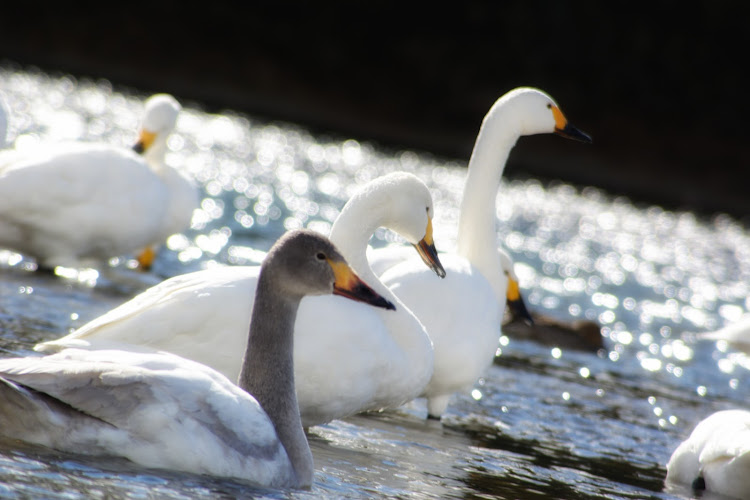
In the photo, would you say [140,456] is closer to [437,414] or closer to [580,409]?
[437,414]

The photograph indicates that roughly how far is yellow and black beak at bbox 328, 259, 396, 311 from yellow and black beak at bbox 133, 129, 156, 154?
761cm

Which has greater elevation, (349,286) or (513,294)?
(513,294)

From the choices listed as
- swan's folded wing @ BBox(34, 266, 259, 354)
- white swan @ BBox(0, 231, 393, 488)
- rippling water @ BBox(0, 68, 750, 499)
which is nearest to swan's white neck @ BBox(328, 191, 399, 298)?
swan's folded wing @ BBox(34, 266, 259, 354)

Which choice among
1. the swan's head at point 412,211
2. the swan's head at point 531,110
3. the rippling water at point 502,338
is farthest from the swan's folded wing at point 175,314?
the swan's head at point 531,110

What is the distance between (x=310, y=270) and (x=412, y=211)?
1.71 m

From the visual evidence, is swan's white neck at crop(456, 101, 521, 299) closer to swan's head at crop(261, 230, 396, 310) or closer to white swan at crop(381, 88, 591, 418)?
white swan at crop(381, 88, 591, 418)

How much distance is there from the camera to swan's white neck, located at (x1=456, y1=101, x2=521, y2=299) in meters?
8.29

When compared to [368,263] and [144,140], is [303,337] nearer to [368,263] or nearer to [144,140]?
[368,263]

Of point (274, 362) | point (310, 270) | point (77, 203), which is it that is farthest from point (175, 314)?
point (77, 203)

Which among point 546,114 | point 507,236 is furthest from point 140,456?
point 507,236

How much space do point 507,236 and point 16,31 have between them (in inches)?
1032

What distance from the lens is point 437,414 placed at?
24.7ft

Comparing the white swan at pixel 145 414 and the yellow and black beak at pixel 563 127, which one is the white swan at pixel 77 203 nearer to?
the yellow and black beak at pixel 563 127

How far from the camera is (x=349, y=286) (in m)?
5.10
